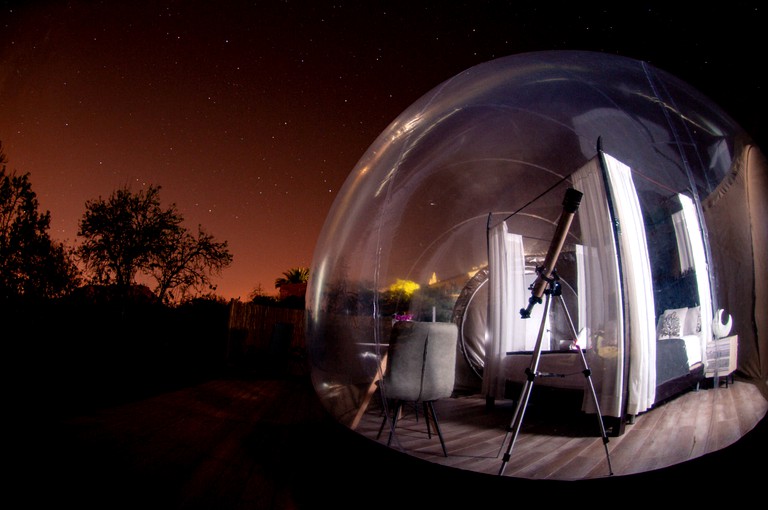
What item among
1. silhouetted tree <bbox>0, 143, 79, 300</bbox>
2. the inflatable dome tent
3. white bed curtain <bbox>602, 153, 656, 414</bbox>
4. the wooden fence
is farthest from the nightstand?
silhouetted tree <bbox>0, 143, 79, 300</bbox>

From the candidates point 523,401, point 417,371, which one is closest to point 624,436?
point 523,401

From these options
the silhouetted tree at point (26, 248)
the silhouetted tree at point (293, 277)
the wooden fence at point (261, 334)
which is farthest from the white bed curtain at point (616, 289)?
the silhouetted tree at point (293, 277)

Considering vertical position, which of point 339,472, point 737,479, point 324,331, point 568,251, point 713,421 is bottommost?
point 339,472

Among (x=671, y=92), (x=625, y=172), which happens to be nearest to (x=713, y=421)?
(x=625, y=172)

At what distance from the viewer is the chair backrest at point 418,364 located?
1753mm

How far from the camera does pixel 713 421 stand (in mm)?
1182

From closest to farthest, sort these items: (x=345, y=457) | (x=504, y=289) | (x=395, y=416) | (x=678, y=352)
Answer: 1. (x=678, y=352)
2. (x=395, y=416)
3. (x=345, y=457)
4. (x=504, y=289)

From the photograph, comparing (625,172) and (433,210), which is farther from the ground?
(433,210)

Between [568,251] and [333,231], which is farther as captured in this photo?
[333,231]

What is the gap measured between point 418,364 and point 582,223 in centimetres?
100

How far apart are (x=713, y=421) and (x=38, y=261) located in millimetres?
12998

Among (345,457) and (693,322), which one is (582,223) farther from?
(345,457)

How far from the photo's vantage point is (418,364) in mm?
1819

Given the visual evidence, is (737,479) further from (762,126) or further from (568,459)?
(762,126)
